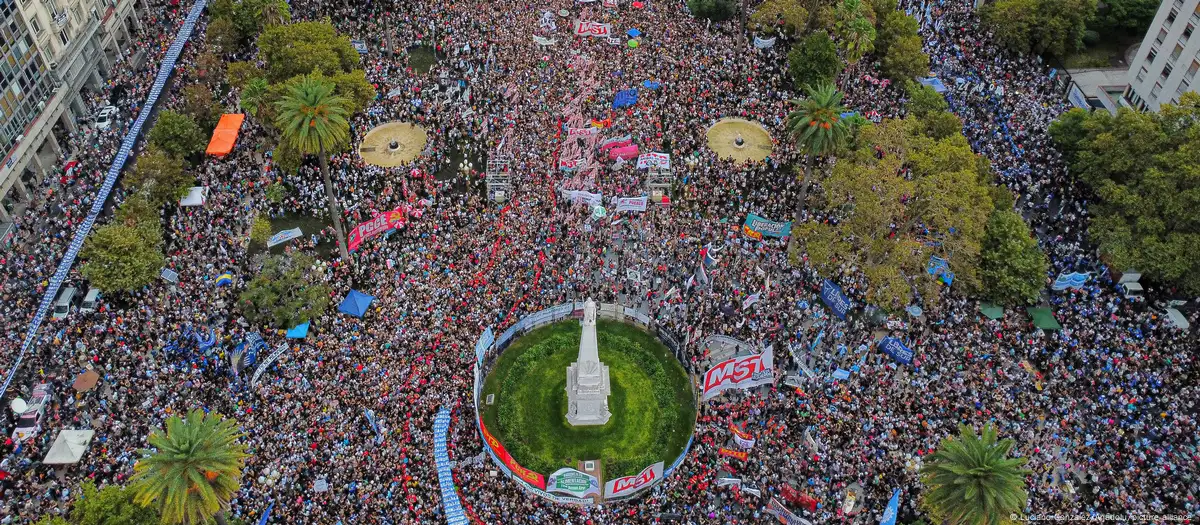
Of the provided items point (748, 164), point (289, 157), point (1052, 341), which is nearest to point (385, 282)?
point (289, 157)

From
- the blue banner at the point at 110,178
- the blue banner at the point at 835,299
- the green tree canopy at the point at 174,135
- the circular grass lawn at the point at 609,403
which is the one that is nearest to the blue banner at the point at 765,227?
the blue banner at the point at 835,299

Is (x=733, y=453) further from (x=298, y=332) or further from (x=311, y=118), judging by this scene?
(x=311, y=118)

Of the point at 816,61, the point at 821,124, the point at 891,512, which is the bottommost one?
the point at 891,512

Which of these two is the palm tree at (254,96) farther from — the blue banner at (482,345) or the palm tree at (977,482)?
the palm tree at (977,482)

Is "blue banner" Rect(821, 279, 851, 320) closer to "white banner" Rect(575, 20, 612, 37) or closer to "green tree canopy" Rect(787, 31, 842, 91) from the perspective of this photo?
"green tree canopy" Rect(787, 31, 842, 91)

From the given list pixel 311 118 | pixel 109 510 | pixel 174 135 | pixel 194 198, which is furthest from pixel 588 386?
pixel 174 135
